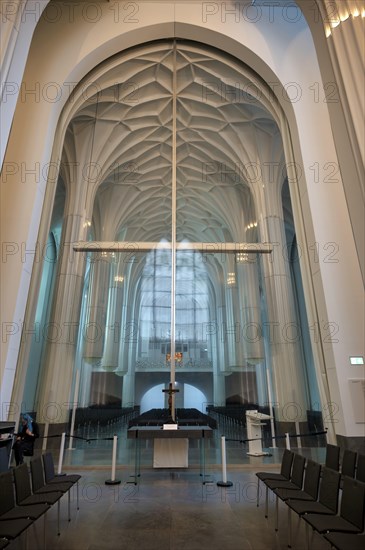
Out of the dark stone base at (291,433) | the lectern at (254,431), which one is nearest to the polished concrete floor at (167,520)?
the lectern at (254,431)

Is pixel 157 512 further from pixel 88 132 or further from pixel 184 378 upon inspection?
pixel 88 132

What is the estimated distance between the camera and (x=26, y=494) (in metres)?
3.92

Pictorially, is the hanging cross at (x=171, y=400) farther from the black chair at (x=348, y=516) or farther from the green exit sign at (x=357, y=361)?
the black chair at (x=348, y=516)

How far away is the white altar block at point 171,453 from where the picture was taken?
720 cm

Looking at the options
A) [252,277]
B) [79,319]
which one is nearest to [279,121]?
[252,277]

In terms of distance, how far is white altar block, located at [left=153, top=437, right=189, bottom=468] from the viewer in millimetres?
7195

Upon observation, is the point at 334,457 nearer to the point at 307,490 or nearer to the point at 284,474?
the point at 284,474

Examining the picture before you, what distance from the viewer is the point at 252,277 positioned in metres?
11.0

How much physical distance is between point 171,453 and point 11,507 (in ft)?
14.1

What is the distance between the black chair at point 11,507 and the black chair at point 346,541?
254 cm

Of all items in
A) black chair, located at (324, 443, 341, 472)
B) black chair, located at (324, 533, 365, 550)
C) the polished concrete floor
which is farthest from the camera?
black chair, located at (324, 443, 341, 472)

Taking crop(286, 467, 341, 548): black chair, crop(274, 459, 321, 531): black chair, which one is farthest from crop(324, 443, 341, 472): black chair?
crop(286, 467, 341, 548): black chair

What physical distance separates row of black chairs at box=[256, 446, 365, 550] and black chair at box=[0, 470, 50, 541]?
2465 mm

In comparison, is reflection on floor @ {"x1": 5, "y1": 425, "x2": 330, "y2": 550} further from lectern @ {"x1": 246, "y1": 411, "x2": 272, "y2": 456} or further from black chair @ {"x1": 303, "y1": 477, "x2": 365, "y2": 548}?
lectern @ {"x1": 246, "y1": 411, "x2": 272, "y2": 456}
